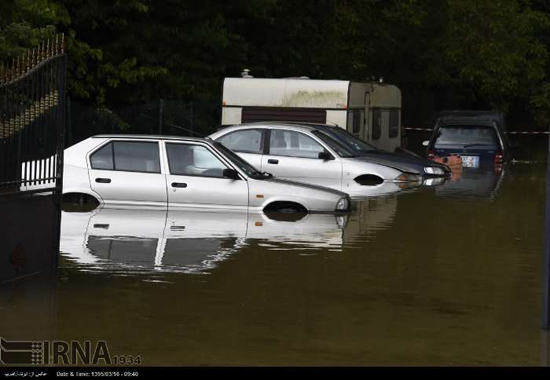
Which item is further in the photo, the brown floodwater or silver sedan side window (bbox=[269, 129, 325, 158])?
silver sedan side window (bbox=[269, 129, 325, 158])

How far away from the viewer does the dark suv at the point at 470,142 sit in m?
34.3

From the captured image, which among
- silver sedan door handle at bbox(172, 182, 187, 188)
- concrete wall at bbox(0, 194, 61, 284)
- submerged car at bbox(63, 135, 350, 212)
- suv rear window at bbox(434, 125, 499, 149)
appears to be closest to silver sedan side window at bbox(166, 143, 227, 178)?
submerged car at bbox(63, 135, 350, 212)

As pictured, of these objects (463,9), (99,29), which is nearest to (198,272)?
(99,29)

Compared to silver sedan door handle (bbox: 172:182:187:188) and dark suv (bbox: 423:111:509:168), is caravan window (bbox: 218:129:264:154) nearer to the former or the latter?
silver sedan door handle (bbox: 172:182:187:188)

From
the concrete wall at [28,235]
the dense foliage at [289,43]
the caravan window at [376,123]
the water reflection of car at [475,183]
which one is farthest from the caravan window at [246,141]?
the concrete wall at [28,235]

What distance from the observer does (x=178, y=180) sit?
19516 mm

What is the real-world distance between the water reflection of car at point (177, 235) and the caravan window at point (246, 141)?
18.7 feet

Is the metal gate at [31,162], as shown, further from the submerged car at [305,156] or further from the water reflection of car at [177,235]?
the submerged car at [305,156]

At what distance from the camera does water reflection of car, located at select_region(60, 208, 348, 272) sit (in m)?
14.3

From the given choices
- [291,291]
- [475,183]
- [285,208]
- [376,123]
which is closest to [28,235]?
[291,291]

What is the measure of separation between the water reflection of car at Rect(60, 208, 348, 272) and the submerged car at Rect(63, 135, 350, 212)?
7.1 inches

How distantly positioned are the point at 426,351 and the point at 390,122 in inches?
1021

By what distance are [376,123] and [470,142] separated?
113 inches

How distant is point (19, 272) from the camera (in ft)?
40.7
